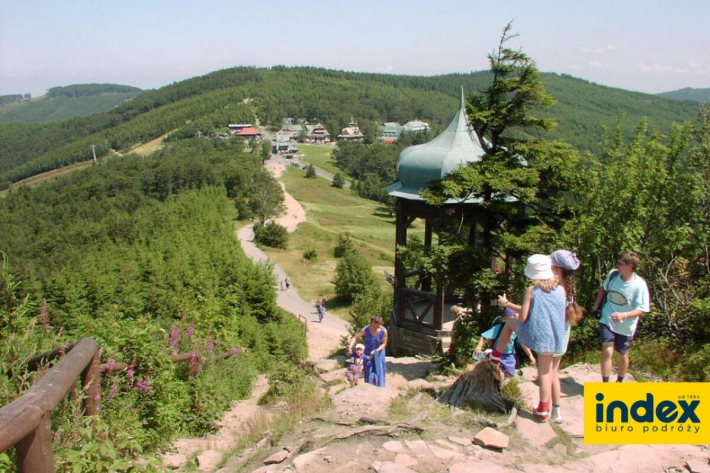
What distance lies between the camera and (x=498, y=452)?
13.8ft

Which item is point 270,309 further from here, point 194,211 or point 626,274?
point 194,211

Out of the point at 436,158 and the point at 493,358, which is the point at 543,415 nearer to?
the point at 493,358

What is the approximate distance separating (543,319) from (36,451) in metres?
3.71

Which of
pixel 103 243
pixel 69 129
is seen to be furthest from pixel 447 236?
pixel 69 129

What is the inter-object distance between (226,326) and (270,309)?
15898 mm

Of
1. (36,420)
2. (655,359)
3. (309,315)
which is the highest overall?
(36,420)

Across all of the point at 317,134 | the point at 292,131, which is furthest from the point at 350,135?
the point at 292,131

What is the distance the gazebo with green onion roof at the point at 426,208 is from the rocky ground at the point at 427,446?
11.8 ft

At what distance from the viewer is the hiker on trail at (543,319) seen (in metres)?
4.49

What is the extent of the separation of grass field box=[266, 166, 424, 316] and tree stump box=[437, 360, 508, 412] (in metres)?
11.3

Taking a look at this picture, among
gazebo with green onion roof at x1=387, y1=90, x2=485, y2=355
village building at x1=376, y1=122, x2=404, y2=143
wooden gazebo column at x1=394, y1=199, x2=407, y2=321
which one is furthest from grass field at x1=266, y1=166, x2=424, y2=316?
village building at x1=376, y1=122, x2=404, y2=143

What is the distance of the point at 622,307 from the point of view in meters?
5.29

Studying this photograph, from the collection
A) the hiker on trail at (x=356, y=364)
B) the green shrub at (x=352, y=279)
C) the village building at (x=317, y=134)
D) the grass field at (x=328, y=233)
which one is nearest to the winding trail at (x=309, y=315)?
the grass field at (x=328, y=233)

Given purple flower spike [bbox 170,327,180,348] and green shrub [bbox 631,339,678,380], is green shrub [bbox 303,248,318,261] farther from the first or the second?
purple flower spike [bbox 170,327,180,348]
